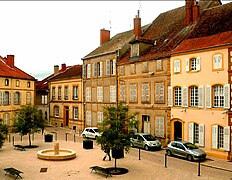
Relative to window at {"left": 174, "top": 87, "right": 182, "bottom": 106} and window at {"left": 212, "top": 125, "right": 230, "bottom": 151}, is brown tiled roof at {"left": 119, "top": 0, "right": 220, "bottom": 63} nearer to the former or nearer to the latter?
window at {"left": 174, "top": 87, "right": 182, "bottom": 106}

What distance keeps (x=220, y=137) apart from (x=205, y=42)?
7243mm

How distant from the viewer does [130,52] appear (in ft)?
103

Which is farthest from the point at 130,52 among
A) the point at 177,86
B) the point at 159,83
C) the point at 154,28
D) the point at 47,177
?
the point at 47,177

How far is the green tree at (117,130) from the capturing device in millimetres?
16359

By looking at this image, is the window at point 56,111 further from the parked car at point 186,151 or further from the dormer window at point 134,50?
the parked car at point 186,151

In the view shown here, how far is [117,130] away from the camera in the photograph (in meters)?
16.6

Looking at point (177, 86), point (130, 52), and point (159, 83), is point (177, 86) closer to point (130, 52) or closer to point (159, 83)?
point (159, 83)

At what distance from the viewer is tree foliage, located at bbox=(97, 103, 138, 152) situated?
53.7 feet

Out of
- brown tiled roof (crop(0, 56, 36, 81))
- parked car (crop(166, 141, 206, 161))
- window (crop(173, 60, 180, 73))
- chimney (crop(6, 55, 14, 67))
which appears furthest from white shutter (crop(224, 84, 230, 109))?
chimney (crop(6, 55, 14, 67))

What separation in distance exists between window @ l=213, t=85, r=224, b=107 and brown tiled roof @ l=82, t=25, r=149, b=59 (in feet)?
46.5

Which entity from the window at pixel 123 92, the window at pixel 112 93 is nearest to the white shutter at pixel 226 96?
the window at pixel 123 92

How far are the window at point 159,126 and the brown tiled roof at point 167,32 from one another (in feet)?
18.0

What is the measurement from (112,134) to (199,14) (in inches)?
657

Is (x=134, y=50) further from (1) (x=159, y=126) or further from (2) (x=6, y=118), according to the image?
(2) (x=6, y=118)
